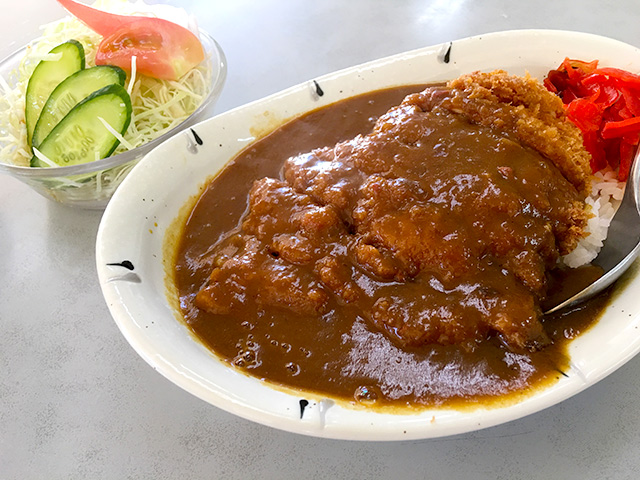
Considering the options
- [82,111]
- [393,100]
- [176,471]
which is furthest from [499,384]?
[82,111]

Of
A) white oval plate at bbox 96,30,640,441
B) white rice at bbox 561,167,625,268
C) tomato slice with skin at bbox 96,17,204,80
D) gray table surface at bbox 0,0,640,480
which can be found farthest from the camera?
tomato slice with skin at bbox 96,17,204,80

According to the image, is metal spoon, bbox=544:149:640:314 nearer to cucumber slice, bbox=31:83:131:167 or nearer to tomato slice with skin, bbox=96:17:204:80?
cucumber slice, bbox=31:83:131:167

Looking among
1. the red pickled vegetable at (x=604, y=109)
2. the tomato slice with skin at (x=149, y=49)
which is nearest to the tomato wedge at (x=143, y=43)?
the tomato slice with skin at (x=149, y=49)

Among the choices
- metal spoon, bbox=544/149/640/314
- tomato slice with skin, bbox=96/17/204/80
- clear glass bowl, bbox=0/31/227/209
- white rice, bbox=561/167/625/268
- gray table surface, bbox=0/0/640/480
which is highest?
tomato slice with skin, bbox=96/17/204/80

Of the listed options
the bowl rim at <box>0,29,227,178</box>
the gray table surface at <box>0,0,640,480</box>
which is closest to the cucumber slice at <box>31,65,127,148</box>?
the bowl rim at <box>0,29,227,178</box>

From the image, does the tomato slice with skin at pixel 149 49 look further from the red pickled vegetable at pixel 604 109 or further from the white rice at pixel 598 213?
the white rice at pixel 598 213

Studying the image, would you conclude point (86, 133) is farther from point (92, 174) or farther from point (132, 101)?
point (132, 101)
